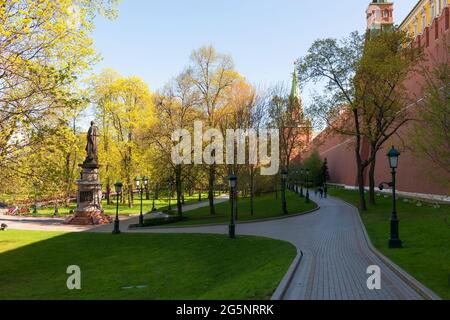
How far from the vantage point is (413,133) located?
13742mm

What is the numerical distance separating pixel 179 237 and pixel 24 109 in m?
11.9

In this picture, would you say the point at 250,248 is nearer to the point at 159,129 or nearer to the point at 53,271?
the point at 53,271

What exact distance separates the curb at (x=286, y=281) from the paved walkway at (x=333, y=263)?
9cm

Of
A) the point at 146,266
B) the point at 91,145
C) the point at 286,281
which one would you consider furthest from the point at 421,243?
the point at 91,145

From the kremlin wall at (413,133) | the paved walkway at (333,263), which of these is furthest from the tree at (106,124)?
the paved walkway at (333,263)

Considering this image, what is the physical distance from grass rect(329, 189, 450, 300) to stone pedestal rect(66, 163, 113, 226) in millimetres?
20002

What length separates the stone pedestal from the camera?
109ft

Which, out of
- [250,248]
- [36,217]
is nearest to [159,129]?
[36,217]

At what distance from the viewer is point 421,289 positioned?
8875 mm

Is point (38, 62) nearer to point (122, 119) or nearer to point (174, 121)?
point (174, 121)

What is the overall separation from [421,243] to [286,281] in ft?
28.6

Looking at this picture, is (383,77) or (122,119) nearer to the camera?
(383,77)

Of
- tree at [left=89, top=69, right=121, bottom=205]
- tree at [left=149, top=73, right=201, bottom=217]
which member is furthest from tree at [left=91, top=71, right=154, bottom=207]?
tree at [left=149, top=73, right=201, bottom=217]

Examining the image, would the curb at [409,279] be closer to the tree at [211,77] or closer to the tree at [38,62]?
the tree at [38,62]
